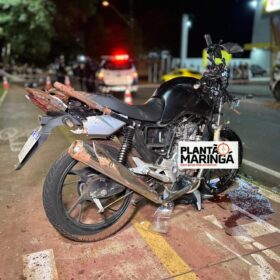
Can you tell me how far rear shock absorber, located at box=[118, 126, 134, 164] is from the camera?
3150 mm

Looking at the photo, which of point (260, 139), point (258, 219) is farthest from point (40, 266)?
point (260, 139)

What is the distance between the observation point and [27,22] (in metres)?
20.0

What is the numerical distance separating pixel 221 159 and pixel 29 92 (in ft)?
6.68

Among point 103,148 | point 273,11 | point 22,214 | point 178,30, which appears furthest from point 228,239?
point 178,30

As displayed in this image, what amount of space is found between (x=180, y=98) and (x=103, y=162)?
1.07m

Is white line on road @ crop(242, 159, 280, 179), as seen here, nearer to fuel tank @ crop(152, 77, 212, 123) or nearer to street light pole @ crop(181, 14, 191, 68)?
fuel tank @ crop(152, 77, 212, 123)

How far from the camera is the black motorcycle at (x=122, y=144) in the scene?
2973 mm

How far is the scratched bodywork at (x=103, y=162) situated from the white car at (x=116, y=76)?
38.8ft

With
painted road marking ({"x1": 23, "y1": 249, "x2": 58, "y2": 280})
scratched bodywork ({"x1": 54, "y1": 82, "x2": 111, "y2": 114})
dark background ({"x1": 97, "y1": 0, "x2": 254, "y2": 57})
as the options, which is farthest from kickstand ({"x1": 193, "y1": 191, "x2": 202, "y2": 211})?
dark background ({"x1": 97, "y1": 0, "x2": 254, "y2": 57})

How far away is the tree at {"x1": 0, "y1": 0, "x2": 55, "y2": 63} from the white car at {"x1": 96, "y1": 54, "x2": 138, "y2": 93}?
638 cm

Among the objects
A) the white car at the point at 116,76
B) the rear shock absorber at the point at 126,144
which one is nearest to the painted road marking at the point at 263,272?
the rear shock absorber at the point at 126,144

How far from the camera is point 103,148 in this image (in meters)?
3.10

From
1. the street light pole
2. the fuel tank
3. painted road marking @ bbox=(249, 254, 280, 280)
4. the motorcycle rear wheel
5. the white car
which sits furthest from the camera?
the street light pole

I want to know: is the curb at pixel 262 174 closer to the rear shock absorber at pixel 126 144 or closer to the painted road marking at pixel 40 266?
the rear shock absorber at pixel 126 144
